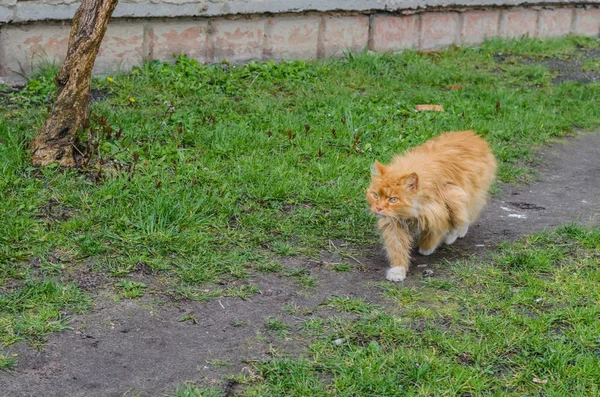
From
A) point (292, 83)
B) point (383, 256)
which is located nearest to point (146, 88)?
point (292, 83)

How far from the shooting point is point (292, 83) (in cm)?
876

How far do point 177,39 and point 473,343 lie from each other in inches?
227

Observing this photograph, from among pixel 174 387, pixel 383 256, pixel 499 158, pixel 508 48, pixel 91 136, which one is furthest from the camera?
pixel 508 48

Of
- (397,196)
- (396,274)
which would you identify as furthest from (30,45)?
(396,274)

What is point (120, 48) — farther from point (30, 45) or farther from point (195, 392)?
point (195, 392)

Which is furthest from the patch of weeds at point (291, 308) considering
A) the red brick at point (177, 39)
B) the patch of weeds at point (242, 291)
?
the red brick at point (177, 39)

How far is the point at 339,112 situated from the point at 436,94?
4.96 feet

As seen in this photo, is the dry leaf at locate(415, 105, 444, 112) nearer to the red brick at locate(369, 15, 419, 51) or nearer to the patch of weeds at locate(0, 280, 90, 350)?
the red brick at locate(369, 15, 419, 51)

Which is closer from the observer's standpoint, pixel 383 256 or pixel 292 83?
pixel 383 256

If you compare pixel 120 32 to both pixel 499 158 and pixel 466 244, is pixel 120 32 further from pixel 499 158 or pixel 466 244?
pixel 466 244

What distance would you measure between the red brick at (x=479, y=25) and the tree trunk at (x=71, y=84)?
6259mm

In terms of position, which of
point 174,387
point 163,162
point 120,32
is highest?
point 120,32

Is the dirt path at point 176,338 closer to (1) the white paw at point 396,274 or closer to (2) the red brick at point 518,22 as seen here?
(1) the white paw at point 396,274

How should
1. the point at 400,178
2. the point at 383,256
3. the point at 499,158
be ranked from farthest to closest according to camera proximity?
the point at 499,158, the point at 383,256, the point at 400,178
